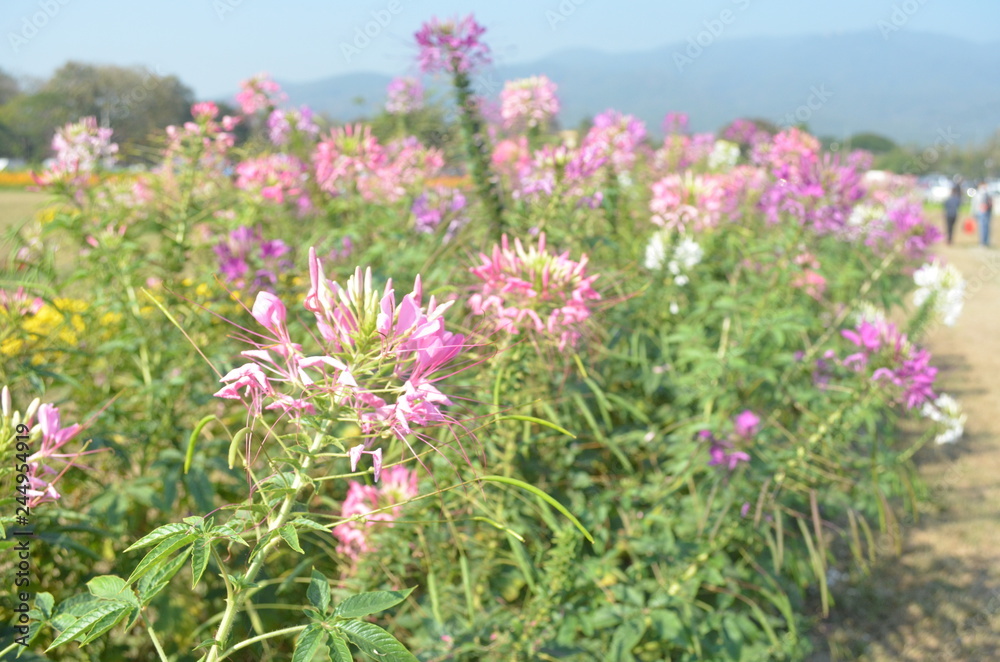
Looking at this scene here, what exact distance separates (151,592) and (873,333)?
1800mm

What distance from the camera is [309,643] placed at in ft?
2.43

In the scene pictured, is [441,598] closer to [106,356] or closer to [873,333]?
[873,333]

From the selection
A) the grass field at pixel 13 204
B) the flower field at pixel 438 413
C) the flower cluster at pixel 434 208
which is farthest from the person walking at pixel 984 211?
the grass field at pixel 13 204

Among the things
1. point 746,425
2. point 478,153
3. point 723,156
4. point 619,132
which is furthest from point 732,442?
point 723,156

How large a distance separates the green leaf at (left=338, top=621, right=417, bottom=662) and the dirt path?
239cm

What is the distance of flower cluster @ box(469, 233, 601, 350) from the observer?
1.40 m

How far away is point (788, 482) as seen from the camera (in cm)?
193

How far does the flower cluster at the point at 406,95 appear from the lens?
3990 millimetres

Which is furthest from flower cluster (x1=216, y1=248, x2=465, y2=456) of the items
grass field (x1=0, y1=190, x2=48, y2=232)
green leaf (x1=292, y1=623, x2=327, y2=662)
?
grass field (x1=0, y1=190, x2=48, y2=232)

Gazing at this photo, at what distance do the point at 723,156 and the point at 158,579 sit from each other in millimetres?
6293

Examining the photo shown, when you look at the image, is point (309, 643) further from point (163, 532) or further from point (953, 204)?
point (953, 204)

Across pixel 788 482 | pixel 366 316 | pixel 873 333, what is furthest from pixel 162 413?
pixel 873 333

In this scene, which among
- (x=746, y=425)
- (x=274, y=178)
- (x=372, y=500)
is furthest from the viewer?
(x=274, y=178)

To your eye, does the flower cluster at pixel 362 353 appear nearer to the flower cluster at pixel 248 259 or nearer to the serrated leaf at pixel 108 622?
the serrated leaf at pixel 108 622
